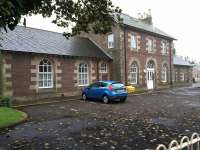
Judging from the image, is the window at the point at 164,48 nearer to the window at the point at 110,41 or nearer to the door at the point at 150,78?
the door at the point at 150,78

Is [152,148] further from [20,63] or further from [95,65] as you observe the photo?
[95,65]

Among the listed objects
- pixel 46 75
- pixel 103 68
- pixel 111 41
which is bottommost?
pixel 46 75

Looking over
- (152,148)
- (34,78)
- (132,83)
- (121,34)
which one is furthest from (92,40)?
(152,148)

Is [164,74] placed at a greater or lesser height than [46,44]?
lesser

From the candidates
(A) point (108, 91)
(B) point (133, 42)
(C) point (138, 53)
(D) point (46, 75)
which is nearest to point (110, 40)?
(B) point (133, 42)

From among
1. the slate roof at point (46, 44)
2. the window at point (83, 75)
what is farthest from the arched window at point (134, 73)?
the window at point (83, 75)

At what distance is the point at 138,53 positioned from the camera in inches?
1393

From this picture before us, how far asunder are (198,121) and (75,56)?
1609 cm

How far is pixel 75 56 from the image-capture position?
27.7m

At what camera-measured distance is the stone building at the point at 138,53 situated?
32.7 m

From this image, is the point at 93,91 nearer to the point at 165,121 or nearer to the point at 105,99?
the point at 105,99

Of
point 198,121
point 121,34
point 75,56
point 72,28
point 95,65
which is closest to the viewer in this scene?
point 72,28

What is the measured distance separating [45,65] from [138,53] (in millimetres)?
13616

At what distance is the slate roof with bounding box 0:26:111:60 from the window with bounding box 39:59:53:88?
103 cm
